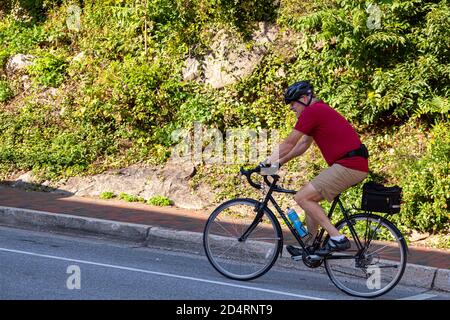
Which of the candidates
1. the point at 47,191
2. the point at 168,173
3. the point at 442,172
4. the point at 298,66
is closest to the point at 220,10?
the point at 298,66

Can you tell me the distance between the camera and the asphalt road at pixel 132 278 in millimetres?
7230

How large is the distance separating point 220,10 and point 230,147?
2.79 meters

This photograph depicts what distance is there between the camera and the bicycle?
25.0 ft

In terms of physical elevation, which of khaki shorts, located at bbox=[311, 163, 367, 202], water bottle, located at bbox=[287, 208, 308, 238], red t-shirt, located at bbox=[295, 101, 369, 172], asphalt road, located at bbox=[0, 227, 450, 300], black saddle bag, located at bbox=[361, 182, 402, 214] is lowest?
asphalt road, located at bbox=[0, 227, 450, 300]

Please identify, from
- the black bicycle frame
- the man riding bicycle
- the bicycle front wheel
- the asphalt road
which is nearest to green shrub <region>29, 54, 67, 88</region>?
the asphalt road

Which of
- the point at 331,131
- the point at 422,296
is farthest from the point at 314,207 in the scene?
the point at 422,296

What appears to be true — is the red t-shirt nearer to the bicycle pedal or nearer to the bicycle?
the bicycle

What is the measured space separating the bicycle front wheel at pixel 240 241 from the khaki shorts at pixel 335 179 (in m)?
0.64

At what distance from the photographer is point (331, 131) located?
7.50m

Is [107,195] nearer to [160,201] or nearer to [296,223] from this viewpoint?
[160,201]

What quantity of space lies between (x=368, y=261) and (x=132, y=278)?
2.27 metres

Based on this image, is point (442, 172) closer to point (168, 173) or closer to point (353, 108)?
point (353, 108)

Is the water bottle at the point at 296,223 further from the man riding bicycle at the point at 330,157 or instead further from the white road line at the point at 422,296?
the white road line at the point at 422,296

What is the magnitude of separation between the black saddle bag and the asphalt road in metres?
0.85
